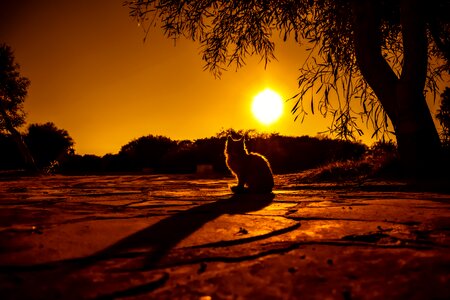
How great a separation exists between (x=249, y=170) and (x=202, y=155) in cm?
1106

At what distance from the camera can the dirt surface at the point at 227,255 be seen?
4.74 feet

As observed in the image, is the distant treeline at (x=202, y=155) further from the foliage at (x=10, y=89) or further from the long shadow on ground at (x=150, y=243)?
the long shadow on ground at (x=150, y=243)

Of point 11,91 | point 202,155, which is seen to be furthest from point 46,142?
point 202,155

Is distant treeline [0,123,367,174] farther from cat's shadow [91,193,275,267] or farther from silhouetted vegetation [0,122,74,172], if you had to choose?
cat's shadow [91,193,275,267]

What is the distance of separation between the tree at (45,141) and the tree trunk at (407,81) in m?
26.4

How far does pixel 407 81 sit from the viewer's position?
6367 millimetres

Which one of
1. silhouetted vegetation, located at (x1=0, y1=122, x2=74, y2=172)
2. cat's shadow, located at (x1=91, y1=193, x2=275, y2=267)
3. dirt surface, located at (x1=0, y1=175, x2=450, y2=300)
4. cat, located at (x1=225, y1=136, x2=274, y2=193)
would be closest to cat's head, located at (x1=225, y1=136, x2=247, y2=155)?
cat, located at (x1=225, y1=136, x2=274, y2=193)

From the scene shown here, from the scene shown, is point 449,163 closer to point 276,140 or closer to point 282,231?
point 282,231

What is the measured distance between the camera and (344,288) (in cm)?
146

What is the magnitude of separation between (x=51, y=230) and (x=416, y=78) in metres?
6.27

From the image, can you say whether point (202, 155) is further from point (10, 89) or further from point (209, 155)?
point (10, 89)

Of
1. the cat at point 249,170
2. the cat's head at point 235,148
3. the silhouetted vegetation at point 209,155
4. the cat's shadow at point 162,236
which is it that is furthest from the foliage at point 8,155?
the cat's shadow at point 162,236

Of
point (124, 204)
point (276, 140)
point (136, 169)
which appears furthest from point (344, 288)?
point (136, 169)

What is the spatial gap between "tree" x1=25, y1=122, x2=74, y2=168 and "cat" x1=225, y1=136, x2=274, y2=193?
83.0ft
